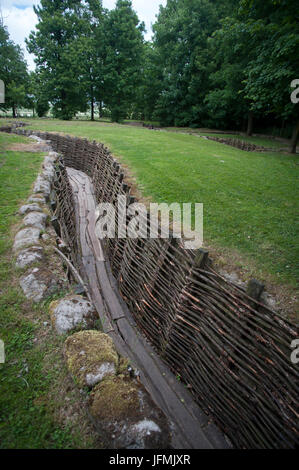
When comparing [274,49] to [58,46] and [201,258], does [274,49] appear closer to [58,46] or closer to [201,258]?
[201,258]

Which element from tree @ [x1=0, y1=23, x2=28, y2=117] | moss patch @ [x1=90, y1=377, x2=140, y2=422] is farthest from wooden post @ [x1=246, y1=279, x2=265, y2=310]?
tree @ [x1=0, y1=23, x2=28, y2=117]

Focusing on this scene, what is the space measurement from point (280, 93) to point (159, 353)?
1139 centimetres

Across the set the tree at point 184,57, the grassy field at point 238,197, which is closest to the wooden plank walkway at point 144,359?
the grassy field at point 238,197

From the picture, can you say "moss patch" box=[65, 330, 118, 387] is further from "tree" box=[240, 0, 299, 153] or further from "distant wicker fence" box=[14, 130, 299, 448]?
"tree" box=[240, 0, 299, 153]

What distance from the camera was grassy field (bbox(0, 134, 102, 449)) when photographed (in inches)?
63.1

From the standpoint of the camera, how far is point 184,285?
120 inches

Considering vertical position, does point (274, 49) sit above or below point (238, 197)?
above

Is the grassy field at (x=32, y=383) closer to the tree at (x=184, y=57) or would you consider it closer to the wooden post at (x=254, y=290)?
the wooden post at (x=254, y=290)

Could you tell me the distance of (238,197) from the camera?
5996mm

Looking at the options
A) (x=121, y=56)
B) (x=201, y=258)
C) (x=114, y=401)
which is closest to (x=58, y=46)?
(x=121, y=56)

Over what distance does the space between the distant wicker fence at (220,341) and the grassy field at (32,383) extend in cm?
159

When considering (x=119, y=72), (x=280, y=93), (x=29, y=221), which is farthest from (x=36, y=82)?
(x=29, y=221)

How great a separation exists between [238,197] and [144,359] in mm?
4397

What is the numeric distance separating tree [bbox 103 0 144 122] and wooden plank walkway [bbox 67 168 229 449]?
27.6m
